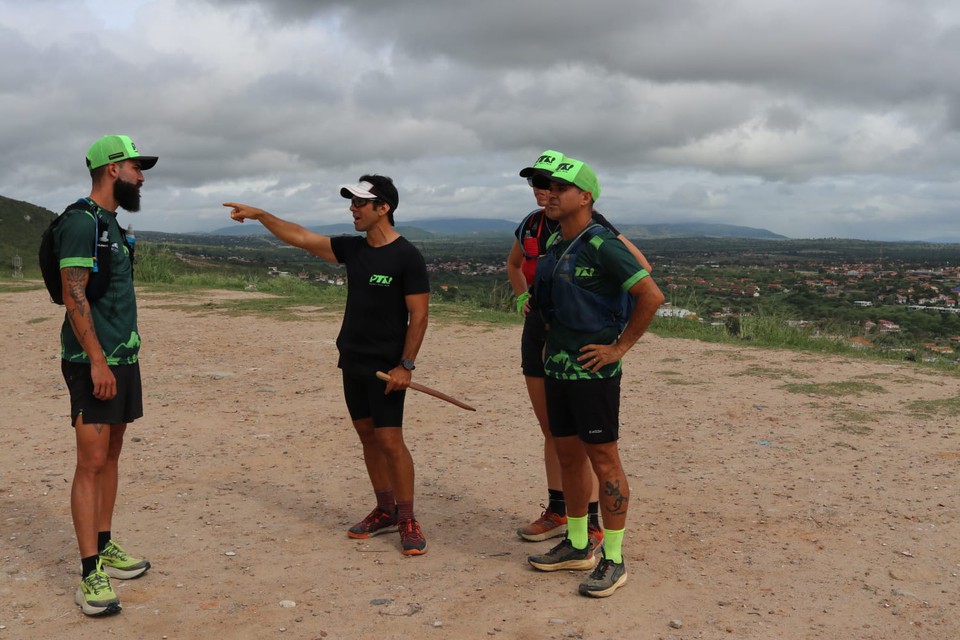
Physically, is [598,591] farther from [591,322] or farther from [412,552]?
[591,322]

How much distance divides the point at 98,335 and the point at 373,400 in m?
1.32

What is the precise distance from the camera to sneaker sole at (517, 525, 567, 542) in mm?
4590

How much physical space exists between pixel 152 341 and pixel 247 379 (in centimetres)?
252

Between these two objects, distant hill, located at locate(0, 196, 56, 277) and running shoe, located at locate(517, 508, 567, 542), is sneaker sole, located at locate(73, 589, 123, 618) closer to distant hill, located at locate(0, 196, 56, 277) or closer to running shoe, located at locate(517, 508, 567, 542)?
running shoe, located at locate(517, 508, 567, 542)

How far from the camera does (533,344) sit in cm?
429

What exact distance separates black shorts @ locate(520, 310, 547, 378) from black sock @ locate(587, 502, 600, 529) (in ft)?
2.60

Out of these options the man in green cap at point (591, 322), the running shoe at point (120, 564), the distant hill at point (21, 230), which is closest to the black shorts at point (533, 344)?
the man in green cap at point (591, 322)

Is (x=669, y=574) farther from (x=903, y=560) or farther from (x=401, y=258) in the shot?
(x=401, y=258)

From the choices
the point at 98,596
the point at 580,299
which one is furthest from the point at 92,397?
the point at 580,299

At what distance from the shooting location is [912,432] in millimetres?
6801

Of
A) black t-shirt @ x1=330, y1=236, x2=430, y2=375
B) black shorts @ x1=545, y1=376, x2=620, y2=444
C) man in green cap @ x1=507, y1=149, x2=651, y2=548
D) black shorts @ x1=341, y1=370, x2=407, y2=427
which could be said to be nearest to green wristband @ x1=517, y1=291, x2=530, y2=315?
man in green cap @ x1=507, y1=149, x2=651, y2=548

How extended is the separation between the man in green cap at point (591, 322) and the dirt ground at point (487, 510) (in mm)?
484

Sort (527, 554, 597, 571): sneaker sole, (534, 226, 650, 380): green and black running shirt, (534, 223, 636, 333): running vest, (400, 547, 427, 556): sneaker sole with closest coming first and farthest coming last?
(534, 226, 650, 380): green and black running shirt
(534, 223, 636, 333): running vest
(527, 554, 597, 571): sneaker sole
(400, 547, 427, 556): sneaker sole

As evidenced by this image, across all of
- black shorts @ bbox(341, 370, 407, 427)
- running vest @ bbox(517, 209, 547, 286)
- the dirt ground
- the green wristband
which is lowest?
the dirt ground
